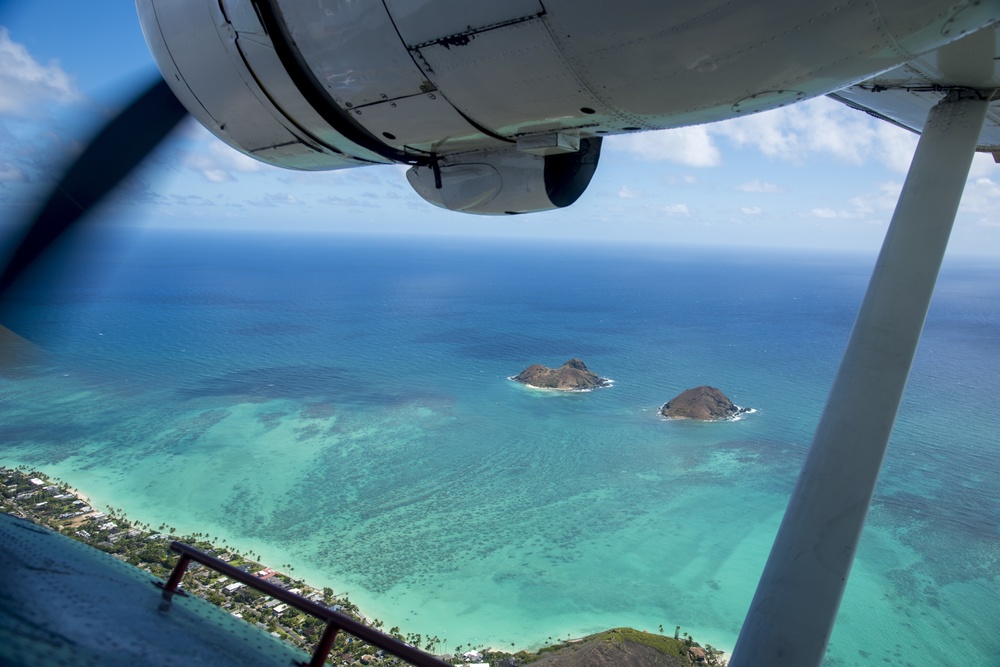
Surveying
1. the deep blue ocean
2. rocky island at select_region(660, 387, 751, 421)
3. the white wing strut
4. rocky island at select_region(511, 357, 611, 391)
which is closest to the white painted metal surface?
the deep blue ocean

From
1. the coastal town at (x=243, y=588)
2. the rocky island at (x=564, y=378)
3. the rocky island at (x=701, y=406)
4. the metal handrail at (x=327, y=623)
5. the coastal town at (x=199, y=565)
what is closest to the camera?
the metal handrail at (x=327, y=623)

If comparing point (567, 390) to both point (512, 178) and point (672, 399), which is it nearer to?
point (672, 399)

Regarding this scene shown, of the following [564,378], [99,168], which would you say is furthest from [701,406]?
[99,168]

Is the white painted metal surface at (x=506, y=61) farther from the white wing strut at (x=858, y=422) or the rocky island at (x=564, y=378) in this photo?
the rocky island at (x=564, y=378)

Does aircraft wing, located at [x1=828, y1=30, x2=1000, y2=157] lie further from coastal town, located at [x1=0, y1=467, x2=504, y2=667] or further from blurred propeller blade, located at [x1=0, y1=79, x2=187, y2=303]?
coastal town, located at [x1=0, y1=467, x2=504, y2=667]

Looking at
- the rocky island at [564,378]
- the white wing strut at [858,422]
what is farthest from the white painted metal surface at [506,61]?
the rocky island at [564,378]

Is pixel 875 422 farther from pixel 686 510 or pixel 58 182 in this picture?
pixel 686 510
